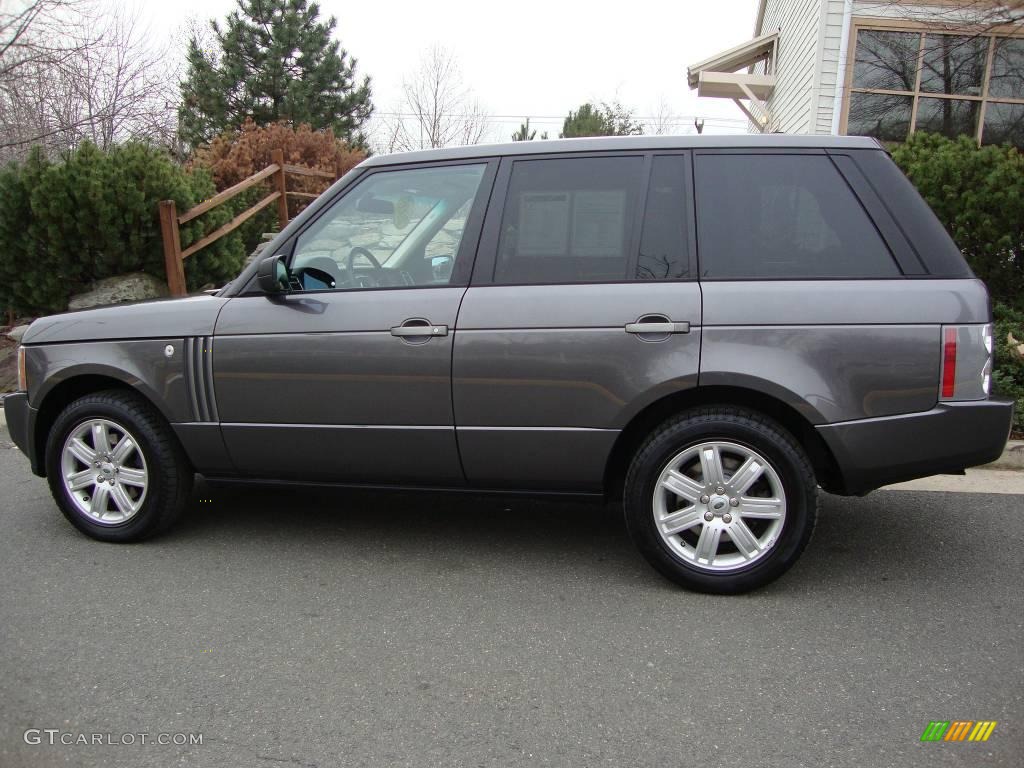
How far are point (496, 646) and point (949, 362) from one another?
202 centimetres

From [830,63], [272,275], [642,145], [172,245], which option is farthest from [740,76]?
[272,275]

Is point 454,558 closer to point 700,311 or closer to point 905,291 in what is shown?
point 700,311

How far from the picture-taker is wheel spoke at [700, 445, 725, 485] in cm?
318

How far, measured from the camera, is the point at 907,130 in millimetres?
11016

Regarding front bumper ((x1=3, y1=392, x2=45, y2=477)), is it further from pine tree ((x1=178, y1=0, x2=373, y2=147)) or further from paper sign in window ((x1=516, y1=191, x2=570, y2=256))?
pine tree ((x1=178, y1=0, x2=373, y2=147))

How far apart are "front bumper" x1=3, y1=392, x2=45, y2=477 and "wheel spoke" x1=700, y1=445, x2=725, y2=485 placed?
322 cm

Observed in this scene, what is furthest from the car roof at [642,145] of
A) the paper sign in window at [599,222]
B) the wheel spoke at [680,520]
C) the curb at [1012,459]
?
the curb at [1012,459]

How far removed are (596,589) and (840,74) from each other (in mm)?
10044

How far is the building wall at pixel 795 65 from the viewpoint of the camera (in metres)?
11.2

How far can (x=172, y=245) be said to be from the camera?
321 inches

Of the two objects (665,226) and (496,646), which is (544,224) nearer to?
(665,226)

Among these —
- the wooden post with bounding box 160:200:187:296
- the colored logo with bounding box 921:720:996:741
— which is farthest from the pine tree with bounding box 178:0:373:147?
the colored logo with bounding box 921:720:996:741

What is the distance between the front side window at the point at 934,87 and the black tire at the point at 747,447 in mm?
9443

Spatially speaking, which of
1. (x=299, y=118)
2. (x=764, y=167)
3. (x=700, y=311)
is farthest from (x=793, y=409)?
(x=299, y=118)
